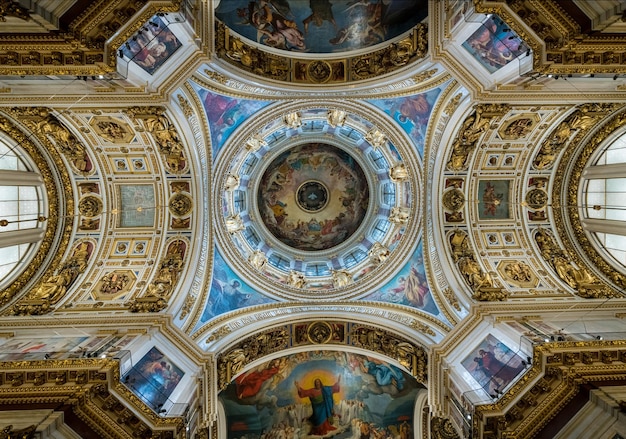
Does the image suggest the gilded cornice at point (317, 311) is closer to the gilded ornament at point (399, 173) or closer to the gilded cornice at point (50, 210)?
the gilded ornament at point (399, 173)

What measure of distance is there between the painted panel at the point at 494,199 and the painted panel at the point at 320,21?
22.9 ft

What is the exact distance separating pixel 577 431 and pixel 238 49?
47.1 feet

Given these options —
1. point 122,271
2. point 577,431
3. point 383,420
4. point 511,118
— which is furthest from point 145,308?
point 511,118

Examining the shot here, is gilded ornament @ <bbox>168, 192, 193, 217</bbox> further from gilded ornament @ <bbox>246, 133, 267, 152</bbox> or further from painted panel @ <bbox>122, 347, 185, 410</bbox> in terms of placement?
painted panel @ <bbox>122, 347, 185, 410</bbox>

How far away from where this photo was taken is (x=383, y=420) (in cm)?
1617

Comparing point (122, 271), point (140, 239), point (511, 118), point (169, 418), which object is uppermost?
point (511, 118)

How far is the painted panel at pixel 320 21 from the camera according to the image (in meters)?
12.1

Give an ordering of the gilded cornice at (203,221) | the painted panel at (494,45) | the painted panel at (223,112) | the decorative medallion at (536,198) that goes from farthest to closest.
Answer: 1. the decorative medallion at (536,198)
2. the painted panel at (223,112)
3. the gilded cornice at (203,221)
4. the painted panel at (494,45)

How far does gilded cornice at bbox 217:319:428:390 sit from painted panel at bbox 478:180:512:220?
6191 mm

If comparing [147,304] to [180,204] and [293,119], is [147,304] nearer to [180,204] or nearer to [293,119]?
[180,204]

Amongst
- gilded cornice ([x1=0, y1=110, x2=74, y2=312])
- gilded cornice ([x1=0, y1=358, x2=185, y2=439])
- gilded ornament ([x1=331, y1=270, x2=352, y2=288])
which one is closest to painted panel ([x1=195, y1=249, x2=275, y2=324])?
gilded ornament ([x1=331, y1=270, x2=352, y2=288])

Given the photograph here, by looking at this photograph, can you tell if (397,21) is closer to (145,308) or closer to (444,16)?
(444,16)

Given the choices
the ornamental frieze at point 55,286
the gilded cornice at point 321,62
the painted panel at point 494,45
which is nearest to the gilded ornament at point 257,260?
the ornamental frieze at point 55,286

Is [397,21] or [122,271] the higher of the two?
[397,21]
